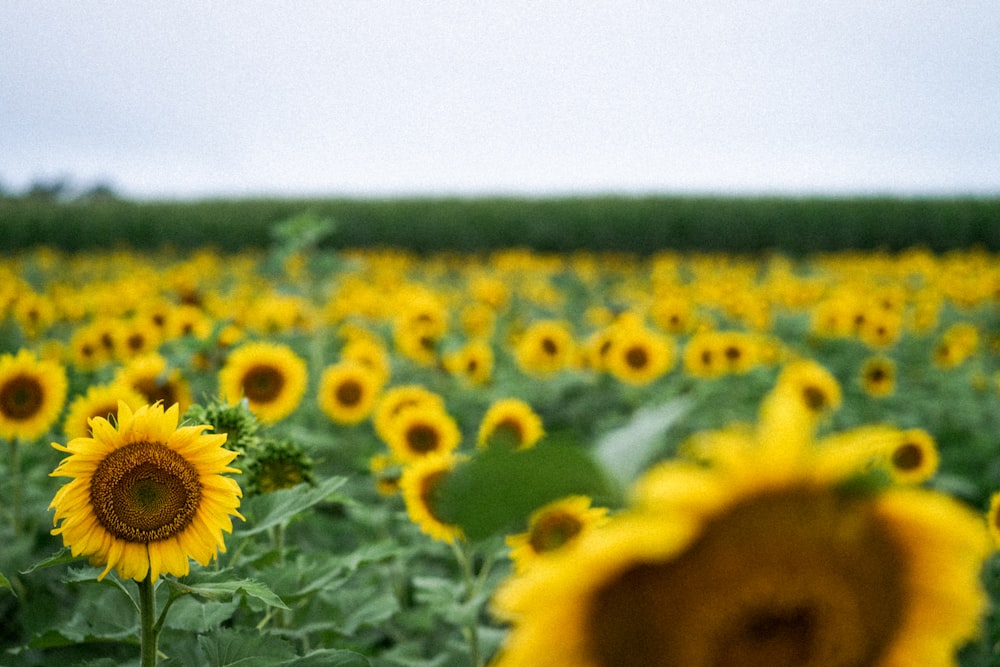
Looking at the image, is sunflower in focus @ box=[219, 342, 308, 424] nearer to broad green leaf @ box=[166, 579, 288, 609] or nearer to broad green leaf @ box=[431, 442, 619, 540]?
broad green leaf @ box=[166, 579, 288, 609]

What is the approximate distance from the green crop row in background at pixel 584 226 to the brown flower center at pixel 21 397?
15112 millimetres

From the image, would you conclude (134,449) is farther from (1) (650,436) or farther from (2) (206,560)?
(1) (650,436)

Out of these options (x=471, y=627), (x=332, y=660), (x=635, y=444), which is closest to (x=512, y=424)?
(x=471, y=627)

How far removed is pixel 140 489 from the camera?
39.5 inches

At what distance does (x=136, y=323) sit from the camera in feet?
10.6

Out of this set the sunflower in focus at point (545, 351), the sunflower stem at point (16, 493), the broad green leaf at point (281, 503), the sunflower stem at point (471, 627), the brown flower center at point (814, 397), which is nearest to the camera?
the broad green leaf at point (281, 503)

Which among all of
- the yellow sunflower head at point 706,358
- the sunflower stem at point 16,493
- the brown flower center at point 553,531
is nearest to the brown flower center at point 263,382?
the sunflower stem at point 16,493

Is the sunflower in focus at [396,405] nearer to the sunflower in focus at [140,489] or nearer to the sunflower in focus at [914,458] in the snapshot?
the sunflower in focus at [140,489]

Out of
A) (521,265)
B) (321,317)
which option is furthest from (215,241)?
(321,317)

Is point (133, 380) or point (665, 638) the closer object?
point (665, 638)

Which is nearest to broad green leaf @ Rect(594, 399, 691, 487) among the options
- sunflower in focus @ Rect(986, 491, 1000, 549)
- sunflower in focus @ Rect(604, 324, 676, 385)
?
sunflower in focus @ Rect(986, 491, 1000, 549)

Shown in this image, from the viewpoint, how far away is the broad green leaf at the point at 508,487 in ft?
1.62

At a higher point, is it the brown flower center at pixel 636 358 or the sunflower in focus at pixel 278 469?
the sunflower in focus at pixel 278 469

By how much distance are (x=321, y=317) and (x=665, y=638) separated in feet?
13.8
